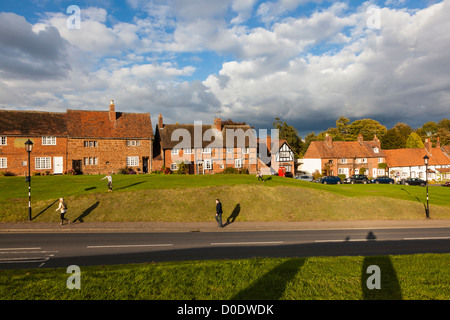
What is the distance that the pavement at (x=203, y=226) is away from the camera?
18.0 m

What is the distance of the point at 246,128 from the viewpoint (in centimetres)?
5422

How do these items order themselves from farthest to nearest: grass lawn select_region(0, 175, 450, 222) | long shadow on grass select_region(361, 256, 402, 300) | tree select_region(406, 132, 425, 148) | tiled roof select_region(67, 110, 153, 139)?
tree select_region(406, 132, 425, 148), tiled roof select_region(67, 110, 153, 139), grass lawn select_region(0, 175, 450, 222), long shadow on grass select_region(361, 256, 402, 300)

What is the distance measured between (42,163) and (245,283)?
43626 mm

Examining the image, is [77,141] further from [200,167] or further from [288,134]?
[288,134]

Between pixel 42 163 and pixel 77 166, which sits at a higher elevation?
pixel 42 163

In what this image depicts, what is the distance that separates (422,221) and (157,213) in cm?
2164

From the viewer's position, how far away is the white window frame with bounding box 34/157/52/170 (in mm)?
40281

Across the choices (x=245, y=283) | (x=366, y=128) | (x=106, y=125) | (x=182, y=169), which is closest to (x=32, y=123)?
(x=106, y=125)

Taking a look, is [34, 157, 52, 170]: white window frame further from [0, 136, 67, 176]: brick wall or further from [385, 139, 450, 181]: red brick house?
[385, 139, 450, 181]: red brick house

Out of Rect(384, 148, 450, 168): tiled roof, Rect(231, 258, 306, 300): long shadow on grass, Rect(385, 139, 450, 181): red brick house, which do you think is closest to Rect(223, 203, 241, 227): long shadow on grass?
Rect(231, 258, 306, 300): long shadow on grass

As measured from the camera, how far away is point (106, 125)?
4519 cm

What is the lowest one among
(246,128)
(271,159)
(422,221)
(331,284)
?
(422,221)

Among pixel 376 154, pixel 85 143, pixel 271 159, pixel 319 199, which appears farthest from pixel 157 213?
pixel 376 154
